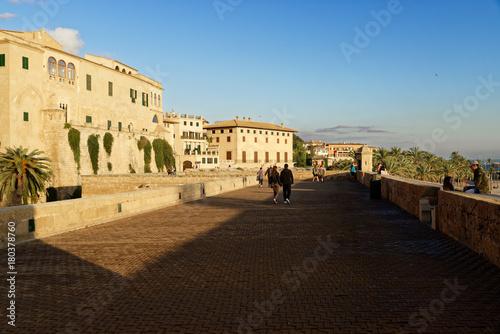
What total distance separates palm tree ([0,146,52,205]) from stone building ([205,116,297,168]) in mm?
50462

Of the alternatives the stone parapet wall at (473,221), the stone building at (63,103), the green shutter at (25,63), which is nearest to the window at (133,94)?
the stone building at (63,103)

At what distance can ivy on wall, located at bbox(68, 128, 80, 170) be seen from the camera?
1615 inches

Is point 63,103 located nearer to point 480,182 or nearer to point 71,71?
point 71,71

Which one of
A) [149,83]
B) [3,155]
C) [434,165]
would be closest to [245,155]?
[149,83]

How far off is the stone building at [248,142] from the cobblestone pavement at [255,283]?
75.9 m

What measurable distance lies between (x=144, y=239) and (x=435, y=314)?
237 inches

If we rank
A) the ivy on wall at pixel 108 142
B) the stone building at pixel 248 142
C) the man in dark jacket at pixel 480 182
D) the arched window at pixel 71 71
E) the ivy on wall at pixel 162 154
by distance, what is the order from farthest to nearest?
1. the stone building at pixel 248 142
2. the ivy on wall at pixel 162 154
3. the ivy on wall at pixel 108 142
4. the arched window at pixel 71 71
5. the man in dark jacket at pixel 480 182

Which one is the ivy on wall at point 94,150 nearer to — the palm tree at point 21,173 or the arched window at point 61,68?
the arched window at point 61,68

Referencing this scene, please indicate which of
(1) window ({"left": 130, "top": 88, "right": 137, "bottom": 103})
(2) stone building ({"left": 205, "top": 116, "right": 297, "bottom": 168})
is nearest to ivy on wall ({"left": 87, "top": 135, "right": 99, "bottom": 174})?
(1) window ({"left": 130, "top": 88, "right": 137, "bottom": 103})

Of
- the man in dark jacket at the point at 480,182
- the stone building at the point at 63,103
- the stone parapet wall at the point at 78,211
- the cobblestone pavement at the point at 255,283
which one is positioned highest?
the stone building at the point at 63,103

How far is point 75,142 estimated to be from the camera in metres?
41.5

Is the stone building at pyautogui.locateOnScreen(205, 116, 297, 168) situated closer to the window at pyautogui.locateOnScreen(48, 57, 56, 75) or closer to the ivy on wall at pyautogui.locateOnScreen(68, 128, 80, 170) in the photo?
the ivy on wall at pyautogui.locateOnScreen(68, 128, 80, 170)

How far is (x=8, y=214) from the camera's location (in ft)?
24.1

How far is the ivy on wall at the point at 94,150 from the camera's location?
43.7m
